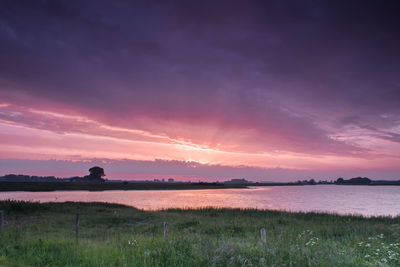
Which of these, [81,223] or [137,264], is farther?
[81,223]

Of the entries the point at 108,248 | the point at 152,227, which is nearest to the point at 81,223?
the point at 152,227

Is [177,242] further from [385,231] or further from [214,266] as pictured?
[385,231]

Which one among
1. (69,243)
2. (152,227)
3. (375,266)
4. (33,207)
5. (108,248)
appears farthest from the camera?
(33,207)

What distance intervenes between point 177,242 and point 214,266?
2.94 m

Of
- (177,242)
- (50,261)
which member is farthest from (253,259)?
(50,261)

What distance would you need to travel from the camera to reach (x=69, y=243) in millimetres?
13484

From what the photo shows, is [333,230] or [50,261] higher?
[50,261]

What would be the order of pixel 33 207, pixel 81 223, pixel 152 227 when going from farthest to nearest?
1. pixel 33 207
2. pixel 81 223
3. pixel 152 227

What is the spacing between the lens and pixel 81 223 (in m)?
26.6

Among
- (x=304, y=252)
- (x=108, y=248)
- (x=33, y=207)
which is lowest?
(x=33, y=207)

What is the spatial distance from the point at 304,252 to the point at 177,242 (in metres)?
4.79

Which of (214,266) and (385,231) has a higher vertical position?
(214,266)

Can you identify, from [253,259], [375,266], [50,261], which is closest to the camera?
[375,266]

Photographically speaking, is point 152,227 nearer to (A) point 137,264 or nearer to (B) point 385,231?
(A) point 137,264
